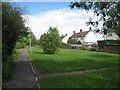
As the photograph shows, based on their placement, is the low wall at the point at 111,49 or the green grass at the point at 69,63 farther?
the low wall at the point at 111,49

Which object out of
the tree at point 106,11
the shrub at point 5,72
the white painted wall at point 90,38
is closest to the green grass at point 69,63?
the shrub at point 5,72

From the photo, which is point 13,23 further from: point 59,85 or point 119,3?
point 119,3

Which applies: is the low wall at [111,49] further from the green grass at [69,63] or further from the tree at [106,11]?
the tree at [106,11]

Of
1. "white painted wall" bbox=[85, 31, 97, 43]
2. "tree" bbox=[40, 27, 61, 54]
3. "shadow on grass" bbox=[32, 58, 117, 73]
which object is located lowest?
"shadow on grass" bbox=[32, 58, 117, 73]

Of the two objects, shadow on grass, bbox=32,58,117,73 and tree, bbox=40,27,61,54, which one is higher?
tree, bbox=40,27,61,54

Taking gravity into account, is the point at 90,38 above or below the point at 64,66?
above

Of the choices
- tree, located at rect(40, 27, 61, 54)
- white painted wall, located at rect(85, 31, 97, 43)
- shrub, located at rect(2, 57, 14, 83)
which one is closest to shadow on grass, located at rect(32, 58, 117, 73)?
shrub, located at rect(2, 57, 14, 83)

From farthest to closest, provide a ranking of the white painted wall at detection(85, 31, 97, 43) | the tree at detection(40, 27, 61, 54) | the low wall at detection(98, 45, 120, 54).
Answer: the white painted wall at detection(85, 31, 97, 43)
the low wall at detection(98, 45, 120, 54)
the tree at detection(40, 27, 61, 54)

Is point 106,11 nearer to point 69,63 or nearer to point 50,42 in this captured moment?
point 69,63

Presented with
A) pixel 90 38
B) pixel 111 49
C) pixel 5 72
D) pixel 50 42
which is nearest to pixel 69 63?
pixel 5 72

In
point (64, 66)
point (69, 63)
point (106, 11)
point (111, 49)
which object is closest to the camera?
point (106, 11)

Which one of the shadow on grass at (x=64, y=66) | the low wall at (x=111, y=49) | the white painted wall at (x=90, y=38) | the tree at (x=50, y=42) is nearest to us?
the shadow on grass at (x=64, y=66)

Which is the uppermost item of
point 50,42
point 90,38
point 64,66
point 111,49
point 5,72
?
point 90,38

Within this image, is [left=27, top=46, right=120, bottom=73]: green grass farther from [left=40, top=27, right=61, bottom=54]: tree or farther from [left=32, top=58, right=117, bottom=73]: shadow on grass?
[left=40, top=27, right=61, bottom=54]: tree
